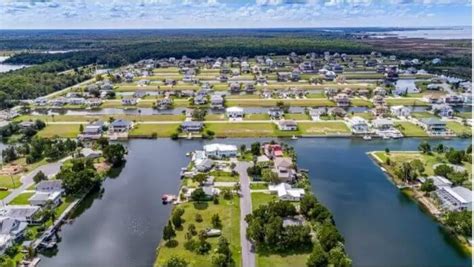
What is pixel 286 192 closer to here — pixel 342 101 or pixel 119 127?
pixel 119 127

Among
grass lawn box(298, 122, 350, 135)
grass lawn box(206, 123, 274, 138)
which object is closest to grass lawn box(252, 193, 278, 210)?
grass lawn box(206, 123, 274, 138)

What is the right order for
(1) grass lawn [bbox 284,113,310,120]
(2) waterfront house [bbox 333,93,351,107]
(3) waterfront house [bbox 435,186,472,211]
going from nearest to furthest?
(3) waterfront house [bbox 435,186,472,211] < (1) grass lawn [bbox 284,113,310,120] < (2) waterfront house [bbox 333,93,351,107]

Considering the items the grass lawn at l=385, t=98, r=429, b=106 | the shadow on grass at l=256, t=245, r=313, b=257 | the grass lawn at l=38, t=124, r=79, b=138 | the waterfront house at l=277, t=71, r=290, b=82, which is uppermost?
the waterfront house at l=277, t=71, r=290, b=82

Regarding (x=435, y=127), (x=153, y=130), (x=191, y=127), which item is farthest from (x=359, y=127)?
(x=153, y=130)

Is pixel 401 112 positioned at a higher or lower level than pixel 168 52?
lower

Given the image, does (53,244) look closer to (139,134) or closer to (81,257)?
(81,257)

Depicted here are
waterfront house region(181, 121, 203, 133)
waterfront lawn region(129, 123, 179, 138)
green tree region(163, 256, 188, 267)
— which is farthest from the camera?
waterfront house region(181, 121, 203, 133)

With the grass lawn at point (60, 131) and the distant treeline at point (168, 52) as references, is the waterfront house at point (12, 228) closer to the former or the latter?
the grass lawn at point (60, 131)

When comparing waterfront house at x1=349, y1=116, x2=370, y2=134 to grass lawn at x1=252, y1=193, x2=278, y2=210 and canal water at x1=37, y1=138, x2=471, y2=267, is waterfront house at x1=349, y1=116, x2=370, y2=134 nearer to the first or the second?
canal water at x1=37, y1=138, x2=471, y2=267
